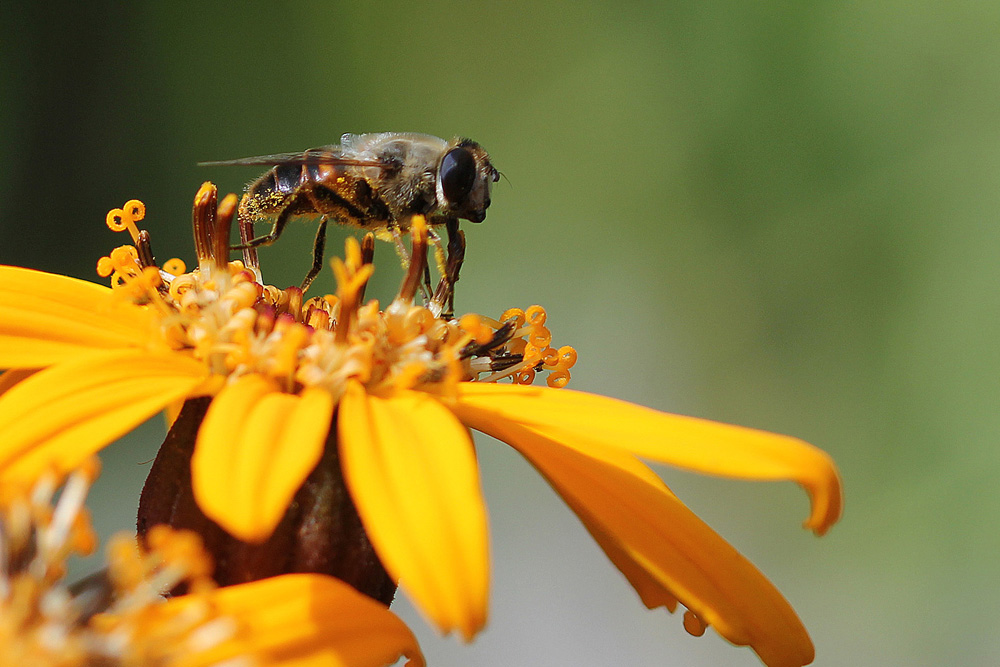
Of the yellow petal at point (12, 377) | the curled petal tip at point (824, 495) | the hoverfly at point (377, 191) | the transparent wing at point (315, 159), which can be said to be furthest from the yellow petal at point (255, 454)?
the hoverfly at point (377, 191)

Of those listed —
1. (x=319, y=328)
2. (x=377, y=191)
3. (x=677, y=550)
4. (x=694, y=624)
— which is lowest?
(x=694, y=624)

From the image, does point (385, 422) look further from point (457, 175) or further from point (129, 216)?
point (457, 175)

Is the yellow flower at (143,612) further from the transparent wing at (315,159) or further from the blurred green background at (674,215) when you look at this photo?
the blurred green background at (674,215)

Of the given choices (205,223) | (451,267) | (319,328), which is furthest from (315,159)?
(319,328)

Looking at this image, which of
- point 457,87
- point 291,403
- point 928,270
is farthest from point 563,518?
Answer: point 291,403

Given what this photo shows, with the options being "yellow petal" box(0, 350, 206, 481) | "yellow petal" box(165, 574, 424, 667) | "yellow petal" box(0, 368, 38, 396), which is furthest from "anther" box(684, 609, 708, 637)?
"yellow petal" box(0, 368, 38, 396)

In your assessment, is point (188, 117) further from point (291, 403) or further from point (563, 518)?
point (291, 403)

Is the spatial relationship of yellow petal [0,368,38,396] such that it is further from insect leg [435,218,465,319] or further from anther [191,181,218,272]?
insect leg [435,218,465,319]
